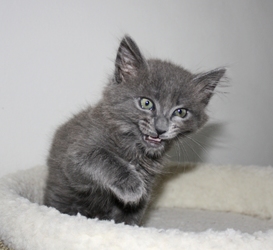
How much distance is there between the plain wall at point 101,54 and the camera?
1858 millimetres

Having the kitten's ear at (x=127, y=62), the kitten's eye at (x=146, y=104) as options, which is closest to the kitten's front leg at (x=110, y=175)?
the kitten's eye at (x=146, y=104)

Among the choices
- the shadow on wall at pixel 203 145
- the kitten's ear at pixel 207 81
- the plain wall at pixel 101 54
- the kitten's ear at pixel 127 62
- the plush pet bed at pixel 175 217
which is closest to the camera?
the plush pet bed at pixel 175 217

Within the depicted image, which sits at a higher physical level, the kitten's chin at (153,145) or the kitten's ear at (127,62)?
the kitten's ear at (127,62)

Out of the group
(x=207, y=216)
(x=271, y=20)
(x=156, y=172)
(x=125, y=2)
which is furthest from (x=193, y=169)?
(x=271, y=20)

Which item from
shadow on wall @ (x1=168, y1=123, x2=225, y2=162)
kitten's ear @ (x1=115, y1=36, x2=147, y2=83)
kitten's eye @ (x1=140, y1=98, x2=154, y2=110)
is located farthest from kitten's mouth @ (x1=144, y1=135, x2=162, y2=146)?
shadow on wall @ (x1=168, y1=123, x2=225, y2=162)

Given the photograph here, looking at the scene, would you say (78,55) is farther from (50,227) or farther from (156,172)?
(50,227)

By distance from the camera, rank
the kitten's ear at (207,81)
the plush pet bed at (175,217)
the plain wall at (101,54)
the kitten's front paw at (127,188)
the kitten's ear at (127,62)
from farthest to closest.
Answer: the plain wall at (101,54)
the kitten's ear at (207,81)
the kitten's ear at (127,62)
the kitten's front paw at (127,188)
the plush pet bed at (175,217)

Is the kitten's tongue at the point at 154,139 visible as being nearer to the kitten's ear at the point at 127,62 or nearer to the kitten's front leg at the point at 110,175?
the kitten's front leg at the point at 110,175

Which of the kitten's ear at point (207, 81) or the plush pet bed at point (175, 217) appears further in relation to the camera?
the kitten's ear at point (207, 81)

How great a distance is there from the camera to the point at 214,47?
2.56 m

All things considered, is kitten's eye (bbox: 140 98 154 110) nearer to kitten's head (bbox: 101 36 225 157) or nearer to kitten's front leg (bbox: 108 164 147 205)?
kitten's head (bbox: 101 36 225 157)

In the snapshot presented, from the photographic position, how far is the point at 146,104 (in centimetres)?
139

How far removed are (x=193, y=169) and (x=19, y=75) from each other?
1237mm

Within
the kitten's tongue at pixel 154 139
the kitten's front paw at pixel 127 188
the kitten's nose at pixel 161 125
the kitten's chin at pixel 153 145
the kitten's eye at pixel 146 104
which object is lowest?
the kitten's front paw at pixel 127 188
